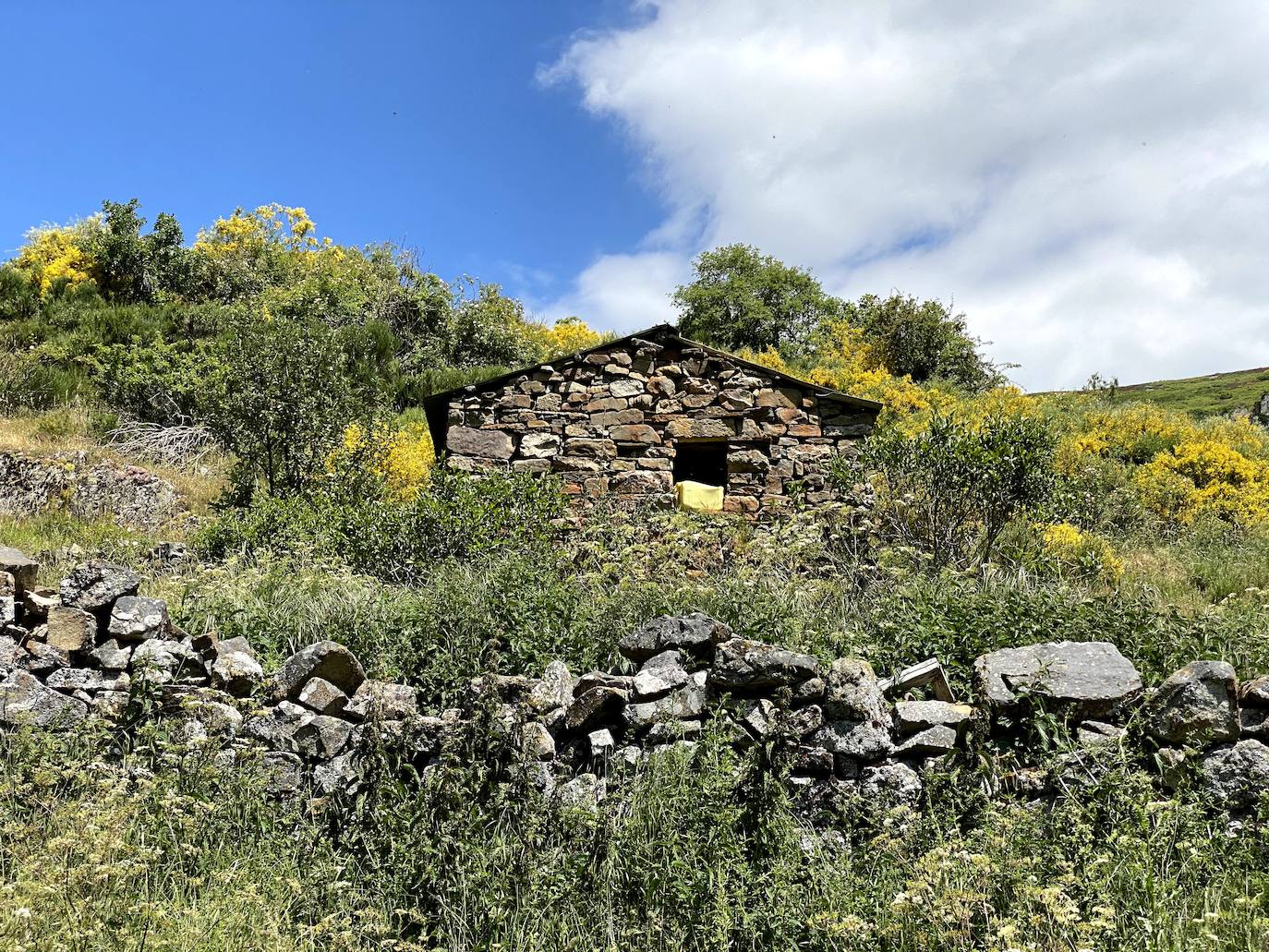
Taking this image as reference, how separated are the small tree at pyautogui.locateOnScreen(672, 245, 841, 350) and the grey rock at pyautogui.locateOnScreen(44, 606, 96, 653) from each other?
23.7 m

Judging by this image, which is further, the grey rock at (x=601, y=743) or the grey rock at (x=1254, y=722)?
the grey rock at (x=601, y=743)

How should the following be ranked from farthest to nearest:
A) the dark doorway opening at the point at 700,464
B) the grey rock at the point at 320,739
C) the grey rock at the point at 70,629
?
the dark doorway opening at the point at 700,464
the grey rock at the point at 70,629
the grey rock at the point at 320,739

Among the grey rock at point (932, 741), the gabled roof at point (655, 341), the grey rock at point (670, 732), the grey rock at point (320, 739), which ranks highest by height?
the gabled roof at point (655, 341)

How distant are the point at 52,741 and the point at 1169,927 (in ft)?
16.0

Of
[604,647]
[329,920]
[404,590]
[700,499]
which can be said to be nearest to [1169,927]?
[604,647]

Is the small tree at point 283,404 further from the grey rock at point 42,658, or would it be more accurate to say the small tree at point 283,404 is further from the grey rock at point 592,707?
the grey rock at point 592,707

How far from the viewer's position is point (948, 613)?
4.92 meters

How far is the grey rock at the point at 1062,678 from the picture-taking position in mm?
4055

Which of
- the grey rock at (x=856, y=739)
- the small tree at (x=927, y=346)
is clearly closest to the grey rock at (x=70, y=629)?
the grey rock at (x=856, y=739)

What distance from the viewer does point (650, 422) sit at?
10445mm

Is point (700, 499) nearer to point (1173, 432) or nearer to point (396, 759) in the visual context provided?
point (396, 759)

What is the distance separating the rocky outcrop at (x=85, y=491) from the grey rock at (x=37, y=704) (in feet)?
25.3

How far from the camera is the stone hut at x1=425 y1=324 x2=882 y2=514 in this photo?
10320 millimetres

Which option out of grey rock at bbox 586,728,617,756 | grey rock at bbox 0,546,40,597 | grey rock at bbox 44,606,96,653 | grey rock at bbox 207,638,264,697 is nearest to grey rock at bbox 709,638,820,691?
grey rock at bbox 586,728,617,756
